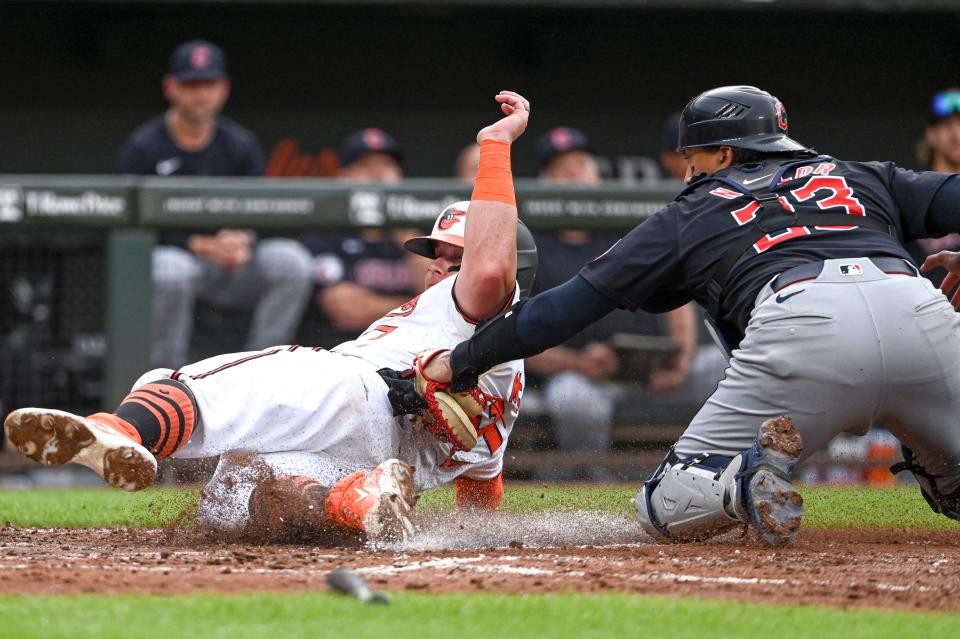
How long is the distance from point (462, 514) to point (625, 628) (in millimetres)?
2030

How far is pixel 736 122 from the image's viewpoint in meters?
4.22

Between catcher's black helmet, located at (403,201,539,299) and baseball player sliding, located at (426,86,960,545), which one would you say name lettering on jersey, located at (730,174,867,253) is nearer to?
baseball player sliding, located at (426,86,960,545)

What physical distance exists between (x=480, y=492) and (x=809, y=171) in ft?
5.02

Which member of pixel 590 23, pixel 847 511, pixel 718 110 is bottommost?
pixel 847 511

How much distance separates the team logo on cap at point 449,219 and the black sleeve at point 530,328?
0.64m

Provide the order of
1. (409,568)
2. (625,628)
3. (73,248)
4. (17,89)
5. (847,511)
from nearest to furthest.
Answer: (625,628) < (409,568) < (847,511) < (73,248) < (17,89)

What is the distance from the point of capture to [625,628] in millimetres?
2498

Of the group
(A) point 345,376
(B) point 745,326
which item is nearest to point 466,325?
(A) point 345,376

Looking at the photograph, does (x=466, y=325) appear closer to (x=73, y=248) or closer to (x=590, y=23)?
(x=73, y=248)

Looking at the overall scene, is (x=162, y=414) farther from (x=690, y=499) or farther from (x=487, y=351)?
(x=690, y=499)

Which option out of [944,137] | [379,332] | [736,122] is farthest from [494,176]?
[944,137]

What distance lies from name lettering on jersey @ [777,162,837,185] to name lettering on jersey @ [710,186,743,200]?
0.14 metres

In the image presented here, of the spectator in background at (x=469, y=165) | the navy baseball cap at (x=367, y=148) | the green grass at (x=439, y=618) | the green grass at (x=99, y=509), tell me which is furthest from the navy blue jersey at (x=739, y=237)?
the navy baseball cap at (x=367, y=148)

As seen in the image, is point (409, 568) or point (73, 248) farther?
point (73, 248)
